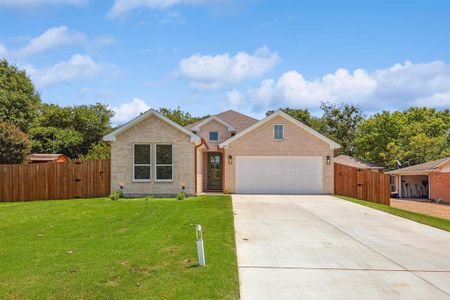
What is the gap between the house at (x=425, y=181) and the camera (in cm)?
2866

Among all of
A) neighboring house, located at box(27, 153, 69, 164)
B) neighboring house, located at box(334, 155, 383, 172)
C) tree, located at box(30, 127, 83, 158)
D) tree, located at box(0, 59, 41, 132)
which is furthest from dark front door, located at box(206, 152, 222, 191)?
tree, located at box(30, 127, 83, 158)

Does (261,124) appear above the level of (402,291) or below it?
above

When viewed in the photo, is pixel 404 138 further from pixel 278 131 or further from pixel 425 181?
pixel 278 131

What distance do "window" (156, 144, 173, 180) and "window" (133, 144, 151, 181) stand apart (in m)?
0.50

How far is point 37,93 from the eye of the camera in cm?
4359

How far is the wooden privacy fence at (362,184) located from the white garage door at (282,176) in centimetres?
110

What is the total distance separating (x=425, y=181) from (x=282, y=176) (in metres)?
17.1

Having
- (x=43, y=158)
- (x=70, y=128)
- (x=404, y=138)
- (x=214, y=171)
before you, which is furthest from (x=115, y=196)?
(x=404, y=138)

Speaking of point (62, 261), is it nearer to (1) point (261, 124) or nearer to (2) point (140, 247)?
(2) point (140, 247)

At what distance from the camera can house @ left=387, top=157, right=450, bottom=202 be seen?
28656 mm

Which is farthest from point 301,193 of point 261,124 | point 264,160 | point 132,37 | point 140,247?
point 140,247

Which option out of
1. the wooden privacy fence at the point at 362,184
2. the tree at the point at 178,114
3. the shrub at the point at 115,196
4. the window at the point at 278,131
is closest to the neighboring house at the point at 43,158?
the shrub at the point at 115,196

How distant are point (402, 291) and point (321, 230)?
16.5 feet

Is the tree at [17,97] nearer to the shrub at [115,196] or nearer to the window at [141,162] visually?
the window at [141,162]
